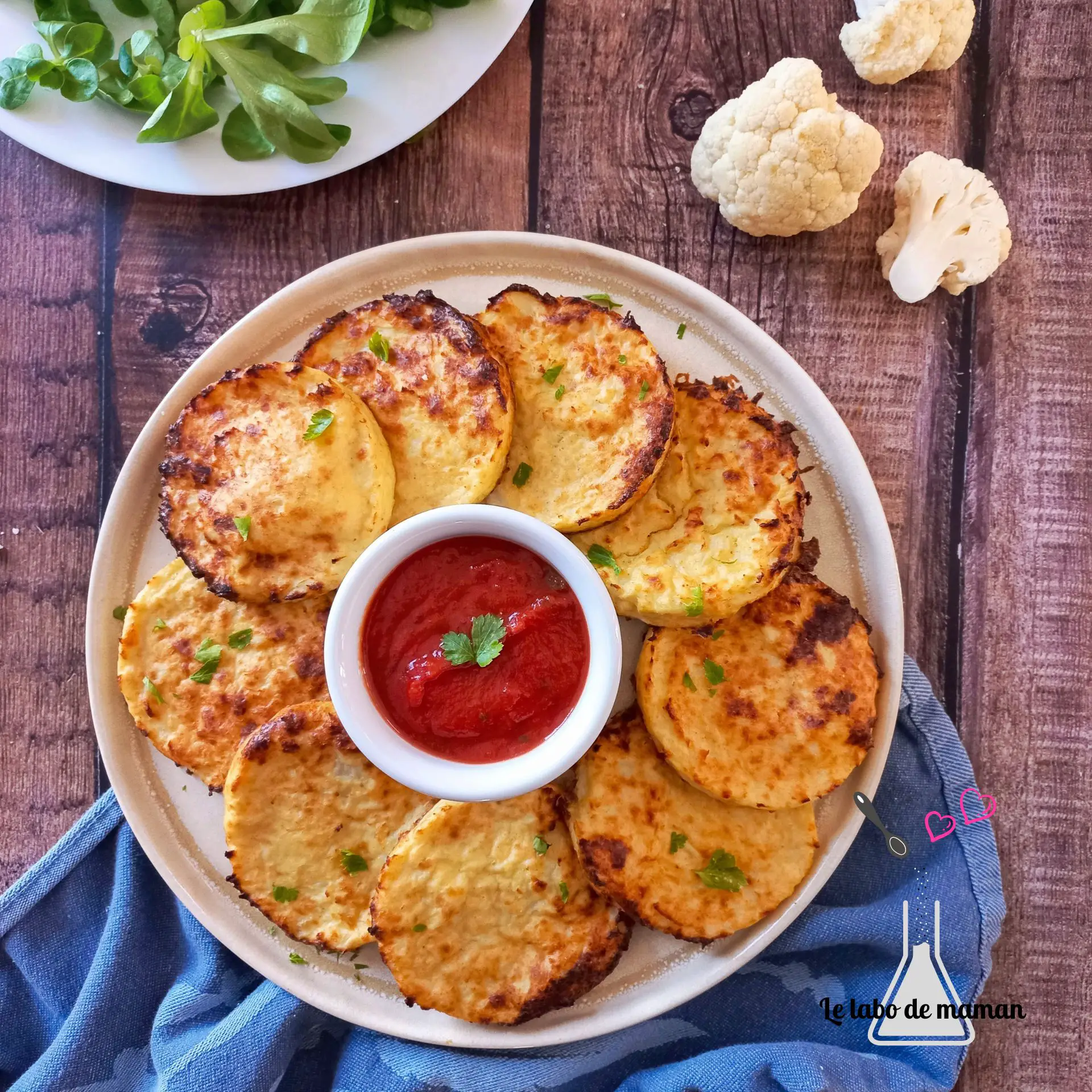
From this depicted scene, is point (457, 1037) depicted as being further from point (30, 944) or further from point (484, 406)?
point (484, 406)

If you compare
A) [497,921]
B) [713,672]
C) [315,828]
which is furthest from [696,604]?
[315,828]

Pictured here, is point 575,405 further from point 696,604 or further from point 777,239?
point 777,239

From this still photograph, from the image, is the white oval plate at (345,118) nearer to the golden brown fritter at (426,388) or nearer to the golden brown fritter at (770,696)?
the golden brown fritter at (426,388)

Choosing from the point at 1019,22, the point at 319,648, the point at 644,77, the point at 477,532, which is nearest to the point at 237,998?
the point at 319,648

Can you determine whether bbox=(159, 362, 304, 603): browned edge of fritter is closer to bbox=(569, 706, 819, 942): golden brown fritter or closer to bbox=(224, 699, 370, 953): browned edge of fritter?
bbox=(224, 699, 370, 953): browned edge of fritter

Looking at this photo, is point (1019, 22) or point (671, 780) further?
point (1019, 22)

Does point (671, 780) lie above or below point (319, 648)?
below
